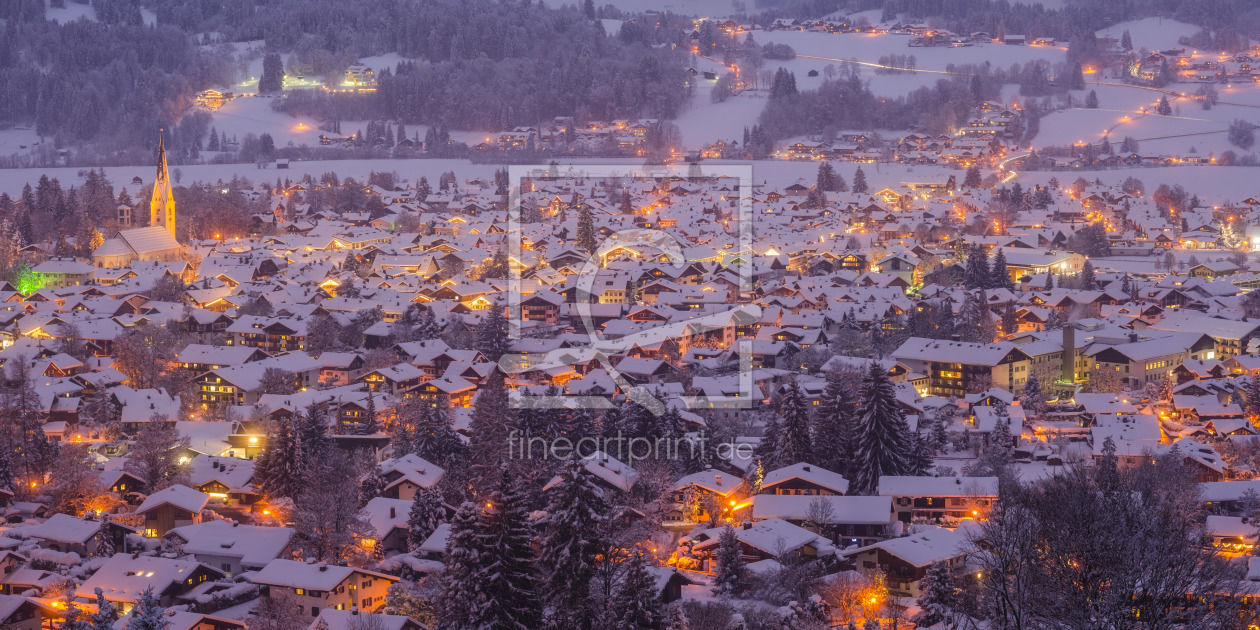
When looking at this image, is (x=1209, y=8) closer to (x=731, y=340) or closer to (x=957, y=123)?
(x=957, y=123)

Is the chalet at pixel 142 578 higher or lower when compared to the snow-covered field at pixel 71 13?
lower

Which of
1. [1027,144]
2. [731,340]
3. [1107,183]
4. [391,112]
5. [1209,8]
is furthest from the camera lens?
[1209,8]

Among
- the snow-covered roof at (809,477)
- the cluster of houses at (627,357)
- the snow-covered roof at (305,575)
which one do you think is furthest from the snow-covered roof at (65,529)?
the snow-covered roof at (809,477)

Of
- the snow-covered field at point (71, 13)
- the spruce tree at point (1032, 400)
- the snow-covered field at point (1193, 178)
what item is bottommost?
the spruce tree at point (1032, 400)

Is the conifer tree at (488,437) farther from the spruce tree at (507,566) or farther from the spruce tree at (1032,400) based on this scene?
the spruce tree at (1032,400)

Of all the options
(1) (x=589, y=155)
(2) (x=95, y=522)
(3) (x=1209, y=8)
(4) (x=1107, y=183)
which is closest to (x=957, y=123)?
(4) (x=1107, y=183)

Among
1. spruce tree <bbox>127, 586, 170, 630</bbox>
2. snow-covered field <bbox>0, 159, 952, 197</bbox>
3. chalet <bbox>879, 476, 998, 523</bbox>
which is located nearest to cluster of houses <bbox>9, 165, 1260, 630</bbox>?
chalet <bbox>879, 476, 998, 523</bbox>

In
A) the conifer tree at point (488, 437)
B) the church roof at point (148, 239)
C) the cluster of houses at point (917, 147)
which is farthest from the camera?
the cluster of houses at point (917, 147)
